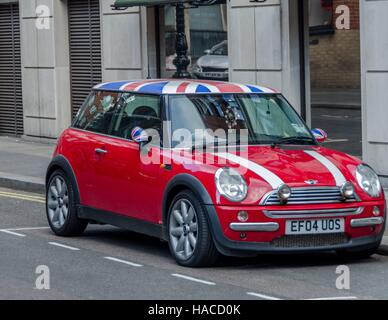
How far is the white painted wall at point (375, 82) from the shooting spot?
15594 millimetres

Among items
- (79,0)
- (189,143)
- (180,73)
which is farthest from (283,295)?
(79,0)

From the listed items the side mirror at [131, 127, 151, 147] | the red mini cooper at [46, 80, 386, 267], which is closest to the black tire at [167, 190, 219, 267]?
the red mini cooper at [46, 80, 386, 267]

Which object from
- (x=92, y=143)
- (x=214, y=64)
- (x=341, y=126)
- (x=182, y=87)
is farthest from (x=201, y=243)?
(x=341, y=126)

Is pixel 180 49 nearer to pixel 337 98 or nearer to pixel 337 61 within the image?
pixel 337 98

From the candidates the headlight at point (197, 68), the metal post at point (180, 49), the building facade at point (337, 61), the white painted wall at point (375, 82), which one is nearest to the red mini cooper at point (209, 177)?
the white painted wall at point (375, 82)

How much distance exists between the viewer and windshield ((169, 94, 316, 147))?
36.7 feet

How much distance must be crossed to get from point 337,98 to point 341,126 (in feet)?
15.2

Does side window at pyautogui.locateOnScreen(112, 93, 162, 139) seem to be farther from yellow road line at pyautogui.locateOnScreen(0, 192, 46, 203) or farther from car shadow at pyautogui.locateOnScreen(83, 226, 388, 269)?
yellow road line at pyautogui.locateOnScreen(0, 192, 46, 203)

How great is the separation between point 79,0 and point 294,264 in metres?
12.7

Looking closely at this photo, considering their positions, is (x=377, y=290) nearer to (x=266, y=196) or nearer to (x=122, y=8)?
(x=266, y=196)

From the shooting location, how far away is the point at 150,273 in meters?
10.4

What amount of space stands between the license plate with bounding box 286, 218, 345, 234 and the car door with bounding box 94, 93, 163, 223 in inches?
52.2

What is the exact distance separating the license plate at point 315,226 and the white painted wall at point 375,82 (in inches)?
213

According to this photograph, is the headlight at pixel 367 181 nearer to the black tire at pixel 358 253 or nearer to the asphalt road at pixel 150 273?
the black tire at pixel 358 253
